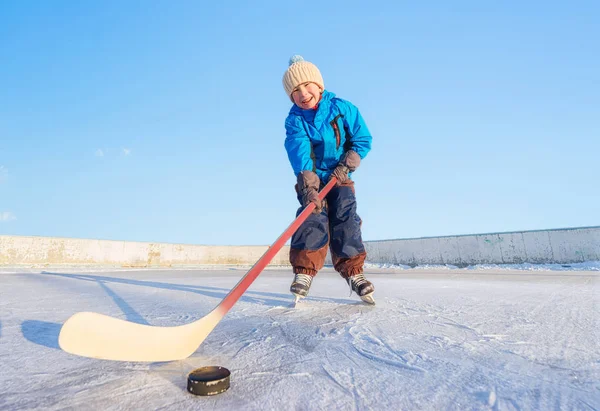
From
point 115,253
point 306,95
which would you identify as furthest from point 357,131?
point 115,253

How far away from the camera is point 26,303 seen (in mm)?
2043

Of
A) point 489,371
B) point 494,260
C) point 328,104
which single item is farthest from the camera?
point 494,260

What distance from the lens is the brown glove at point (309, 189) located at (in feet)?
6.12

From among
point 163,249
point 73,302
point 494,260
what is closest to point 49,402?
point 73,302

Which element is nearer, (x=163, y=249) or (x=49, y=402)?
(x=49, y=402)

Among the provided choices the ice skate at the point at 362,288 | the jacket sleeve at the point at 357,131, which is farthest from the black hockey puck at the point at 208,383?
the jacket sleeve at the point at 357,131

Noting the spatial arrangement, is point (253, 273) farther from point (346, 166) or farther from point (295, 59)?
point (295, 59)

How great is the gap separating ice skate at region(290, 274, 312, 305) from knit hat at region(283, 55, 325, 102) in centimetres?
122

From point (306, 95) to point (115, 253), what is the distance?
10.0 meters

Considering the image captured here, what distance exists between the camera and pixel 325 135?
2.21 m

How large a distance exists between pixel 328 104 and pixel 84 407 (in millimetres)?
2041

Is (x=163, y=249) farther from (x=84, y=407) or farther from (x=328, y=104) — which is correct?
(x=84, y=407)

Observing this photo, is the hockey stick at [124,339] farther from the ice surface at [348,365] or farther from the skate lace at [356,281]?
the skate lace at [356,281]

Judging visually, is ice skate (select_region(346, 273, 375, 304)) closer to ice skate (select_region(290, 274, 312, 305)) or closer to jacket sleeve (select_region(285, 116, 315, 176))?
ice skate (select_region(290, 274, 312, 305))
